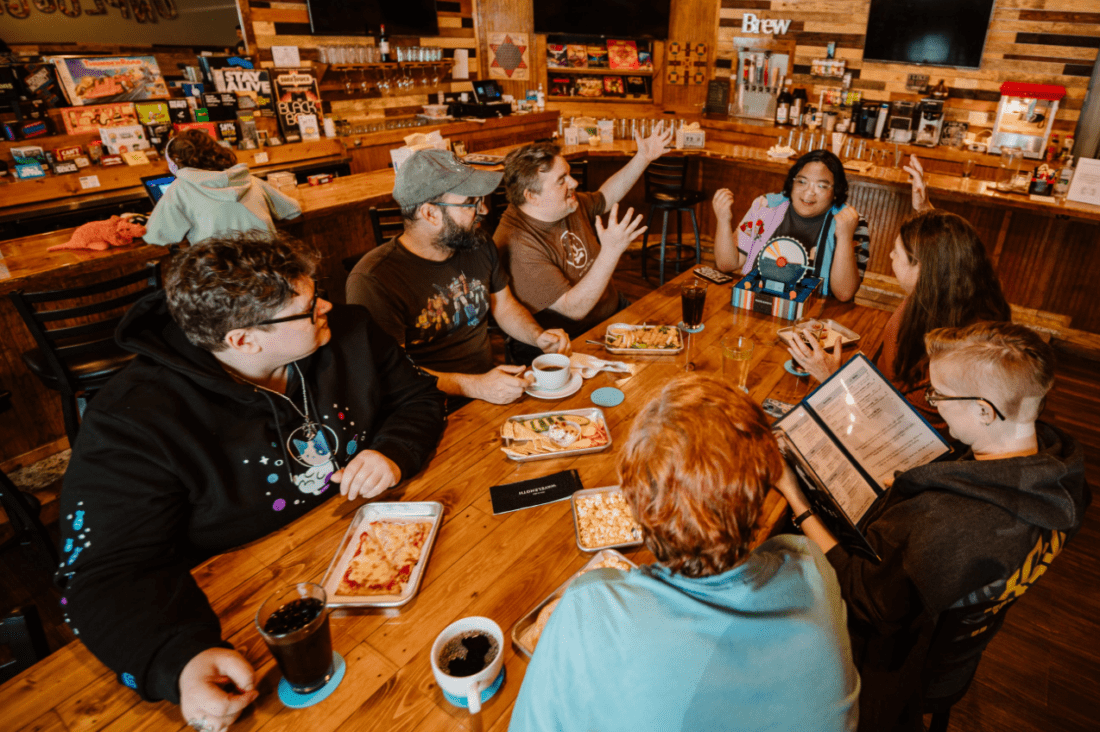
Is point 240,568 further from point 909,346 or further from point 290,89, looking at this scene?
point 290,89

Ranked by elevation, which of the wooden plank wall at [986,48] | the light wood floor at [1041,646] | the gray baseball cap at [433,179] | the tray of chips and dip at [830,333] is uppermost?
the wooden plank wall at [986,48]

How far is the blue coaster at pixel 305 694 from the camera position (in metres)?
1.02

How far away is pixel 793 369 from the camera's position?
6.72ft

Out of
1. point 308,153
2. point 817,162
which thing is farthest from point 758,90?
point 308,153

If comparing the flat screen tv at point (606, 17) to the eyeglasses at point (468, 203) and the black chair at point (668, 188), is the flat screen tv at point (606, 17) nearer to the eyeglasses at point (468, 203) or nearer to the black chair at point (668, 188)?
the black chair at point (668, 188)

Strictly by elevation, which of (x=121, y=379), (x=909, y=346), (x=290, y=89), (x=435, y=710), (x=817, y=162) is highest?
(x=290, y=89)

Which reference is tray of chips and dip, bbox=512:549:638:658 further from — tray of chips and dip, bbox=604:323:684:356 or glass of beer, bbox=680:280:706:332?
glass of beer, bbox=680:280:706:332

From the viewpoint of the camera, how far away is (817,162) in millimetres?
2773

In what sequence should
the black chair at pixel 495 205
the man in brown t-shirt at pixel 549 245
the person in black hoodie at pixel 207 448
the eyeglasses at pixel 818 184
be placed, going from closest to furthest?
1. the person in black hoodie at pixel 207 448
2. the man in brown t-shirt at pixel 549 245
3. the eyeglasses at pixel 818 184
4. the black chair at pixel 495 205

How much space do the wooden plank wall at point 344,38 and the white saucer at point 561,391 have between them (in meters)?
5.04

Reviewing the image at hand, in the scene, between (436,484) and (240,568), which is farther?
(436,484)

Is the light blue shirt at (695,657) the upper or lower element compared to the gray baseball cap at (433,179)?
lower

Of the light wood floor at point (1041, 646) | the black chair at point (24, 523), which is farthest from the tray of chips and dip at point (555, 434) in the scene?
the black chair at point (24, 523)

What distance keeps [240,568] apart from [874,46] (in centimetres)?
678
